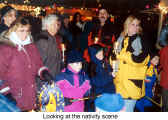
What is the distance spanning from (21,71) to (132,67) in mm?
1104

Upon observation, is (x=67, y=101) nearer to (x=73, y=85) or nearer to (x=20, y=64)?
(x=73, y=85)

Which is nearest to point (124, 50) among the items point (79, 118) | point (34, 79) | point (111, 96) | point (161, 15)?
point (111, 96)

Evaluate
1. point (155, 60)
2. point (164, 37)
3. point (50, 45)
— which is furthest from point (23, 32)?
point (164, 37)

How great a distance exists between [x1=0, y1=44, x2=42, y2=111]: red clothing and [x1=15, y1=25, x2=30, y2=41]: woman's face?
0.30 ft

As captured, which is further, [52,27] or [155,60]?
[155,60]

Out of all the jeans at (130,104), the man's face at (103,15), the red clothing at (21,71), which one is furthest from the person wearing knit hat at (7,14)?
the jeans at (130,104)

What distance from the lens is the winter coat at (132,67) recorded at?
6.57ft

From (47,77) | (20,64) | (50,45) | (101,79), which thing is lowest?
(101,79)

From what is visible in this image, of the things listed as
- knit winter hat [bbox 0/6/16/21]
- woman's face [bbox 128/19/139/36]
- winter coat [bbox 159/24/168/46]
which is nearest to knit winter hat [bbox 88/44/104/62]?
woman's face [bbox 128/19/139/36]

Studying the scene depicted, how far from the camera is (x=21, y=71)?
1697 mm

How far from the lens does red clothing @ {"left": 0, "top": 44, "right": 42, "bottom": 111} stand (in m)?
1.60

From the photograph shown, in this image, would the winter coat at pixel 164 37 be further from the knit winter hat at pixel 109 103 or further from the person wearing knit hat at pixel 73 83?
the person wearing knit hat at pixel 73 83

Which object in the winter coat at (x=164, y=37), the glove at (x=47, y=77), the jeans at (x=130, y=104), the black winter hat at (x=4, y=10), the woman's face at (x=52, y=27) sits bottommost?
the jeans at (x=130, y=104)

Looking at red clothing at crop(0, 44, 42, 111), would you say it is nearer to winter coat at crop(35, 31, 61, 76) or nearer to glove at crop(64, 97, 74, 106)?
winter coat at crop(35, 31, 61, 76)
